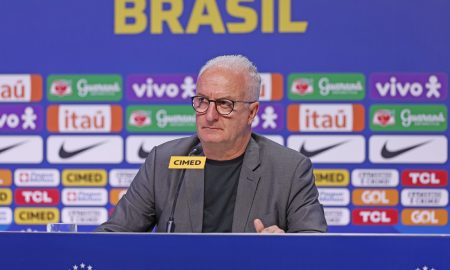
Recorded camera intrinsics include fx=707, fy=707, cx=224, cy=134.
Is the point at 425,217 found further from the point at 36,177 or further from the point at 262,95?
the point at 36,177

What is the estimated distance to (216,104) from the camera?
2.30m

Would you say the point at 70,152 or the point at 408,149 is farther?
the point at 70,152

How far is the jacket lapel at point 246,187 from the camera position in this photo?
227 centimetres

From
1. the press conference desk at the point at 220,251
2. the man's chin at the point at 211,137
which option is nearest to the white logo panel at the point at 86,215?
the man's chin at the point at 211,137

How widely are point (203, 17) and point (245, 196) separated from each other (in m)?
1.94

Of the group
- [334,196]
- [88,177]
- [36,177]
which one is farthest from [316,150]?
[36,177]

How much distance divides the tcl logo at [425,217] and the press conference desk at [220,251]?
8.44 ft

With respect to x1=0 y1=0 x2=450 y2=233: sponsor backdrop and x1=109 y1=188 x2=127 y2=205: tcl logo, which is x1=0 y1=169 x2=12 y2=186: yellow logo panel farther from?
x1=109 y1=188 x2=127 y2=205: tcl logo

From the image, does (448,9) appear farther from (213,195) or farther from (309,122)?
(213,195)

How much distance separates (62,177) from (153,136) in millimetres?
592

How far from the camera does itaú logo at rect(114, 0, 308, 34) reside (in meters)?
4.01

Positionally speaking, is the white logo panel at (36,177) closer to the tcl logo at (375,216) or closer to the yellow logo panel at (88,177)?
the yellow logo panel at (88,177)

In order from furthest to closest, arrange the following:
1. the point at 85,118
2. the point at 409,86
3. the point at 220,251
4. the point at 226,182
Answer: the point at 85,118 → the point at 409,86 → the point at 226,182 → the point at 220,251

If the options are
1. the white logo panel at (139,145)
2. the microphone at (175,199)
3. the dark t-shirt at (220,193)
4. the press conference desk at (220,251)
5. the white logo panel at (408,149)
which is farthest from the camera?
the white logo panel at (139,145)
